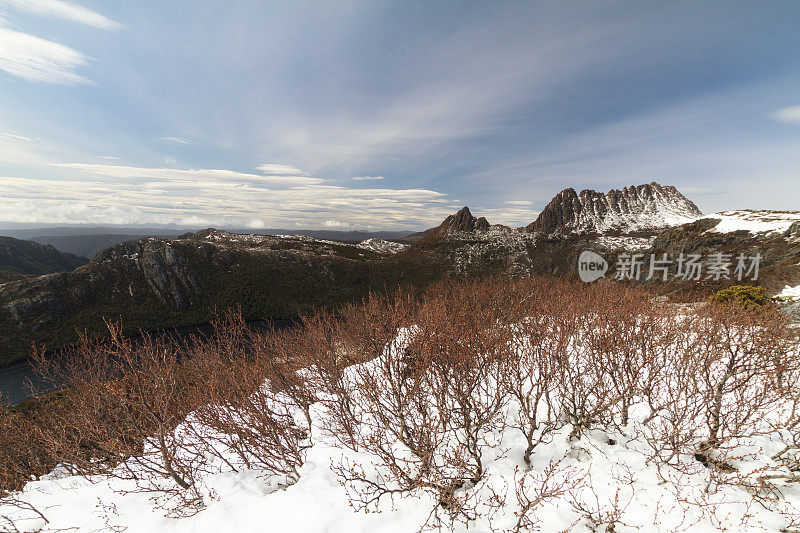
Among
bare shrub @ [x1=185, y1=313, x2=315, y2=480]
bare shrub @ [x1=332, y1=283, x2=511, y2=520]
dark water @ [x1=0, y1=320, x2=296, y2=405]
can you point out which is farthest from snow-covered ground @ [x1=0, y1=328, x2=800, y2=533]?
dark water @ [x1=0, y1=320, x2=296, y2=405]

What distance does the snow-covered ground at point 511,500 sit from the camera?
736 cm

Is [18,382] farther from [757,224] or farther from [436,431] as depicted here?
[757,224]

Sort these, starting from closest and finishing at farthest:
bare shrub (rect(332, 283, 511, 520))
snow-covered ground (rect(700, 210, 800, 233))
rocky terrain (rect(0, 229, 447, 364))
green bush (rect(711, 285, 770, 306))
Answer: bare shrub (rect(332, 283, 511, 520)), green bush (rect(711, 285, 770, 306)), snow-covered ground (rect(700, 210, 800, 233)), rocky terrain (rect(0, 229, 447, 364))

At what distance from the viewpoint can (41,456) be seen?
18172 millimetres

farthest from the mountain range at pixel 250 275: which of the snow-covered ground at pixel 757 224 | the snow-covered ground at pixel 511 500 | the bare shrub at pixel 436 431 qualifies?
the bare shrub at pixel 436 431

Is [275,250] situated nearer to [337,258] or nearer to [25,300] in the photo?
[337,258]

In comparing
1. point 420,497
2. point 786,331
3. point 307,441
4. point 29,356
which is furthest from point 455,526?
point 29,356

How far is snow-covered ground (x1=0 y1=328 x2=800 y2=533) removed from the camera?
7363 mm

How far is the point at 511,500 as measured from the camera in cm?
812

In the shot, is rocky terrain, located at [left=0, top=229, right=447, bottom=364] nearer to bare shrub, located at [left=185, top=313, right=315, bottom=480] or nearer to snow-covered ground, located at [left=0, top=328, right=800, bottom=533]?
bare shrub, located at [left=185, top=313, right=315, bottom=480]

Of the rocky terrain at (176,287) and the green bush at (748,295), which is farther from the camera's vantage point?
the rocky terrain at (176,287)

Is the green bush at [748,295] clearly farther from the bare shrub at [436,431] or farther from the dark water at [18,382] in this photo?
the dark water at [18,382]

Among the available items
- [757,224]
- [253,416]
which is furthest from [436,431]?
[757,224]

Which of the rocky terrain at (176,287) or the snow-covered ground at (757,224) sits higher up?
the snow-covered ground at (757,224)
